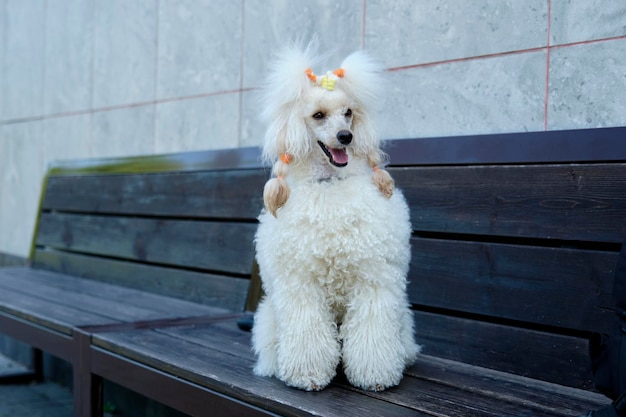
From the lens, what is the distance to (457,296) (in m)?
2.56

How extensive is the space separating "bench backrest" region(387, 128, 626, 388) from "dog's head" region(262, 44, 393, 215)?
488 millimetres

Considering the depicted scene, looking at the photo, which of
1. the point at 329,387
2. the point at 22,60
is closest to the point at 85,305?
the point at 329,387

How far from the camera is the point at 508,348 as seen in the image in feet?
7.81

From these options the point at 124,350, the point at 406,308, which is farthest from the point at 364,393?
the point at 124,350

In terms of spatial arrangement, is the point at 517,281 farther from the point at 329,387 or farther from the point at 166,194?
the point at 166,194

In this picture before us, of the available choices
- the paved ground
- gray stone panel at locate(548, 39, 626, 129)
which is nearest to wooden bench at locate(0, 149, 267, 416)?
the paved ground

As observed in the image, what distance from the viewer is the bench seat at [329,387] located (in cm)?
190

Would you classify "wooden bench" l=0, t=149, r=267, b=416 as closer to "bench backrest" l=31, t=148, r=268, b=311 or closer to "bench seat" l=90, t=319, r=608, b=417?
"bench backrest" l=31, t=148, r=268, b=311

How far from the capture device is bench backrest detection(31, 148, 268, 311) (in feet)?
11.6

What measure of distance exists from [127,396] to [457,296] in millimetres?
2243

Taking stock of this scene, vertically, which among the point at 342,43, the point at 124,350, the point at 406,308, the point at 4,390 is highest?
the point at 342,43

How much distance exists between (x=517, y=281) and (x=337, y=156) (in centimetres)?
75

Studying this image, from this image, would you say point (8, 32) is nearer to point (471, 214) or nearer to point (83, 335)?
point (83, 335)

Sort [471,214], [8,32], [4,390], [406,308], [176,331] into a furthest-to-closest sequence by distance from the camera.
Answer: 1. [8,32]
2. [4,390]
3. [176,331]
4. [471,214]
5. [406,308]
